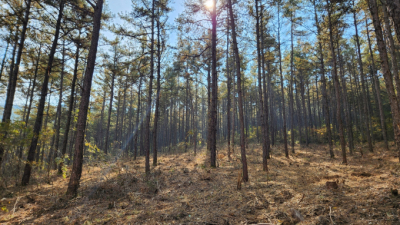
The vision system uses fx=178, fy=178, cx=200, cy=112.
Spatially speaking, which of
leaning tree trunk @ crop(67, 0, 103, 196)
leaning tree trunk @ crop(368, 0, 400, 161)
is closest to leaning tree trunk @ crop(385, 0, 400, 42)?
leaning tree trunk @ crop(368, 0, 400, 161)

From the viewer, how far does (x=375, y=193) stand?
4.28 m

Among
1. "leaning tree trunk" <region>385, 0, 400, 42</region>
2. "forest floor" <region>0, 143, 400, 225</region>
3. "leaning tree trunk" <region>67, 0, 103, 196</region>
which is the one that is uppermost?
"leaning tree trunk" <region>385, 0, 400, 42</region>

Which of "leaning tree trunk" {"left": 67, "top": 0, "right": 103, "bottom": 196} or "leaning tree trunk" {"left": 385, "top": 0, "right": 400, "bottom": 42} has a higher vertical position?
"leaning tree trunk" {"left": 385, "top": 0, "right": 400, "bottom": 42}

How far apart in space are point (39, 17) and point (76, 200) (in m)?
9.61

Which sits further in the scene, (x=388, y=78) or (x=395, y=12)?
(x=388, y=78)

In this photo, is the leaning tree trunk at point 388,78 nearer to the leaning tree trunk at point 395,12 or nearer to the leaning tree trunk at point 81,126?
the leaning tree trunk at point 395,12

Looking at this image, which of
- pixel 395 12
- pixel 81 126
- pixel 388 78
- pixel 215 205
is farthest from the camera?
pixel 81 126

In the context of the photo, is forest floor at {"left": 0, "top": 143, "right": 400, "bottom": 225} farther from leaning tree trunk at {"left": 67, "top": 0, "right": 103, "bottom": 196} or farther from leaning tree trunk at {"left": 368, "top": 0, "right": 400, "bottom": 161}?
leaning tree trunk at {"left": 368, "top": 0, "right": 400, "bottom": 161}

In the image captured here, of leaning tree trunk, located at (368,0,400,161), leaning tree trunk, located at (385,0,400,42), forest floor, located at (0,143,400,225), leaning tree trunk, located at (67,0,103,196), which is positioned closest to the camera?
forest floor, located at (0,143,400,225)

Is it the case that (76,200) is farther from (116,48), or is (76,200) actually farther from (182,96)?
(182,96)

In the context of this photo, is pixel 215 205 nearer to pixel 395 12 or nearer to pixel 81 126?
pixel 81 126

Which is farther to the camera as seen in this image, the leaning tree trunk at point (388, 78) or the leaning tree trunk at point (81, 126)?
the leaning tree trunk at point (81, 126)

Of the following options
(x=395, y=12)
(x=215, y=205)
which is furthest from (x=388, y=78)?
(x=215, y=205)

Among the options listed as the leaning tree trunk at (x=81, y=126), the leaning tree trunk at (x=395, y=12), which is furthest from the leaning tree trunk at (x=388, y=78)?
the leaning tree trunk at (x=81, y=126)
